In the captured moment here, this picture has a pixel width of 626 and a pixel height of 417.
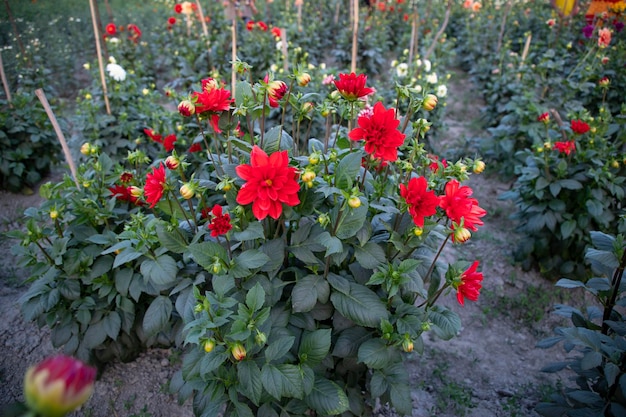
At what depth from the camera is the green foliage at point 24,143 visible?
311cm

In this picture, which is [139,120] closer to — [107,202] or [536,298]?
[107,202]

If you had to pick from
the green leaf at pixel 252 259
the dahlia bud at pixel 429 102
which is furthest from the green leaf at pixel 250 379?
the dahlia bud at pixel 429 102

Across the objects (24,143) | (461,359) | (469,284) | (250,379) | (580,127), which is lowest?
(461,359)

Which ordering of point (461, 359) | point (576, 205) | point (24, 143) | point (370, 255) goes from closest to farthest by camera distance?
point (370, 255)
point (461, 359)
point (576, 205)
point (24, 143)

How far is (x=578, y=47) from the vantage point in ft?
21.0

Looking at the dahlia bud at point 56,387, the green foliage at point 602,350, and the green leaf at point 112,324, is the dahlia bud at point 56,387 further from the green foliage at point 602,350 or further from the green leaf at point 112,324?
the green foliage at point 602,350

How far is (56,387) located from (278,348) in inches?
33.3

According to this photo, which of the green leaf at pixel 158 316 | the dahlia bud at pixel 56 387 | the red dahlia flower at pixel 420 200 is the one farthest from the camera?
the green leaf at pixel 158 316

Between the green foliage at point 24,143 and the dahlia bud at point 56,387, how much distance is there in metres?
3.31

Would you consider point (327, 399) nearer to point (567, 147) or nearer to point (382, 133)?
point (382, 133)

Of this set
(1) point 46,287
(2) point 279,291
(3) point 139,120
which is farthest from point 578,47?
(1) point 46,287

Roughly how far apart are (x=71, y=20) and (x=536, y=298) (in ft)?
20.6

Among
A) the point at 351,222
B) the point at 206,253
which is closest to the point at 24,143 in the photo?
the point at 206,253

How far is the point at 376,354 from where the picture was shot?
1.34 metres
